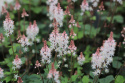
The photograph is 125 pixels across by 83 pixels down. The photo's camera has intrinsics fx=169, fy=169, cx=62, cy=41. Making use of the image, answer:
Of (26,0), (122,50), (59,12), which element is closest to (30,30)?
(59,12)

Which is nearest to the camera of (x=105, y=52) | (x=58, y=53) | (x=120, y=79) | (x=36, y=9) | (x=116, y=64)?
(x=105, y=52)

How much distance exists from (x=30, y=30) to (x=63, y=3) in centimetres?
218

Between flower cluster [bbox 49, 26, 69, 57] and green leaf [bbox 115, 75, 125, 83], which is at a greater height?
flower cluster [bbox 49, 26, 69, 57]

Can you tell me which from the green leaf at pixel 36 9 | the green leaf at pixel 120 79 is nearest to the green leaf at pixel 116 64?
the green leaf at pixel 120 79

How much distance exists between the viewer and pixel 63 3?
17.4 feet

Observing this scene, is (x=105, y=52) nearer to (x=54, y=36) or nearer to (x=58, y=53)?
(x=54, y=36)

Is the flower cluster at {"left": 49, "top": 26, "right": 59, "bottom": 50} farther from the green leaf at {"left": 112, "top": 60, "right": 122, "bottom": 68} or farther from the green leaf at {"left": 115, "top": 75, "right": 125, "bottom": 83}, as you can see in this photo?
the green leaf at {"left": 112, "top": 60, "right": 122, "bottom": 68}

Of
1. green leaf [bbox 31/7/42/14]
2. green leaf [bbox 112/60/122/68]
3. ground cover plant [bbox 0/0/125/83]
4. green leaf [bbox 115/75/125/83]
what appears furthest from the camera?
green leaf [bbox 31/7/42/14]

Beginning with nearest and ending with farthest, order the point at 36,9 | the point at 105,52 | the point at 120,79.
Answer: the point at 105,52
the point at 120,79
the point at 36,9

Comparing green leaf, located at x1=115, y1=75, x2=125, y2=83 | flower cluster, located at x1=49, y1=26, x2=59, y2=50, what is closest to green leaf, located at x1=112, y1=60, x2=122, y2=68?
green leaf, located at x1=115, y1=75, x2=125, y2=83

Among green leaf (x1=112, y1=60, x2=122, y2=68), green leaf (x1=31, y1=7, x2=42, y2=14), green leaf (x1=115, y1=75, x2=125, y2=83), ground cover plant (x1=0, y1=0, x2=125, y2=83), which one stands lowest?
green leaf (x1=115, y1=75, x2=125, y2=83)

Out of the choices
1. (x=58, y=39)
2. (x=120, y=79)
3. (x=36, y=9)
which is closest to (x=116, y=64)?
(x=120, y=79)

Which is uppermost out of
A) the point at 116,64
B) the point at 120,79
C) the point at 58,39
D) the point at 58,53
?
the point at 58,39

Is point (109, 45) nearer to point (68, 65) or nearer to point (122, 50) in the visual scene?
point (68, 65)
